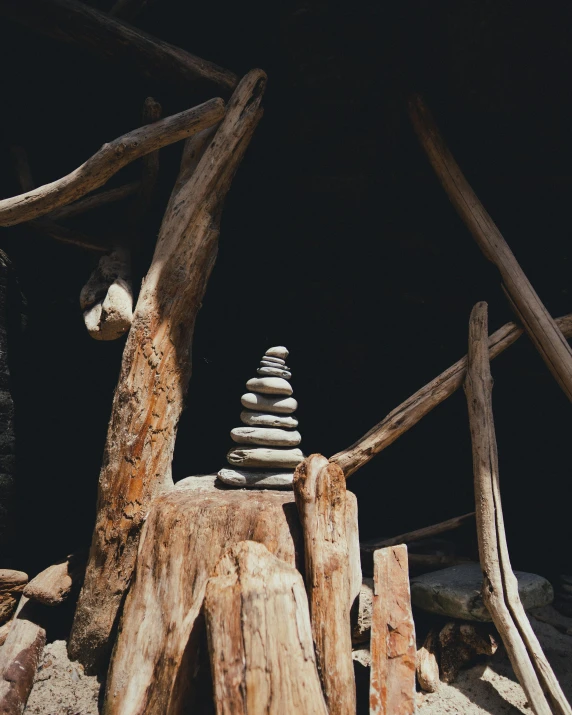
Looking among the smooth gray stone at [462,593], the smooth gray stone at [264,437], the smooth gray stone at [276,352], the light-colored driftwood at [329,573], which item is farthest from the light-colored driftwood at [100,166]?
the smooth gray stone at [462,593]

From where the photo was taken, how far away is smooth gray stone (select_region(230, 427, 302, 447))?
276 cm

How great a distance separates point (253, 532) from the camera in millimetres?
2209

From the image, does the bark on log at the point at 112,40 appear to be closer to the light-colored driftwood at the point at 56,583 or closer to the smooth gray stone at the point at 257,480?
the smooth gray stone at the point at 257,480

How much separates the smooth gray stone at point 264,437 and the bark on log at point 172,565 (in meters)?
0.37

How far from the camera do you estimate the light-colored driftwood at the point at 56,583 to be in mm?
2637

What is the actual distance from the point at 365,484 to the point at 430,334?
1.36 m

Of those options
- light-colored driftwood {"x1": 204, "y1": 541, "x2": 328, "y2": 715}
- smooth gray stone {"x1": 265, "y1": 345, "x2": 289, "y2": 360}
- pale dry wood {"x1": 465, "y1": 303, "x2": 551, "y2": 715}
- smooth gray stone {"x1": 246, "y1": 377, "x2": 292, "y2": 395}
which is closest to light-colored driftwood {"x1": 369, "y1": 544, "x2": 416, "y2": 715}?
light-colored driftwood {"x1": 204, "y1": 541, "x2": 328, "y2": 715}

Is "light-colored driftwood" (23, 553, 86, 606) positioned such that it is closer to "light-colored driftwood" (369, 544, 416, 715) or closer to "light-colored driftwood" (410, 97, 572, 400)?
"light-colored driftwood" (369, 544, 416, 715)

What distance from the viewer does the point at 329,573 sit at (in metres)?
2.00

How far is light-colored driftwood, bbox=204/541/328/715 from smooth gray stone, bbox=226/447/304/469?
0.91 m

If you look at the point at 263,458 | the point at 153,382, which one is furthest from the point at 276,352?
the point at 153,382

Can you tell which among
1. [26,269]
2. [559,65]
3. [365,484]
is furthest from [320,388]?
[559,65]

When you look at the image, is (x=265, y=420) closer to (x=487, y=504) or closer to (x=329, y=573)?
(x=329, y=573)

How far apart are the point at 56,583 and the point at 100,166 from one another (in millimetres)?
2386
